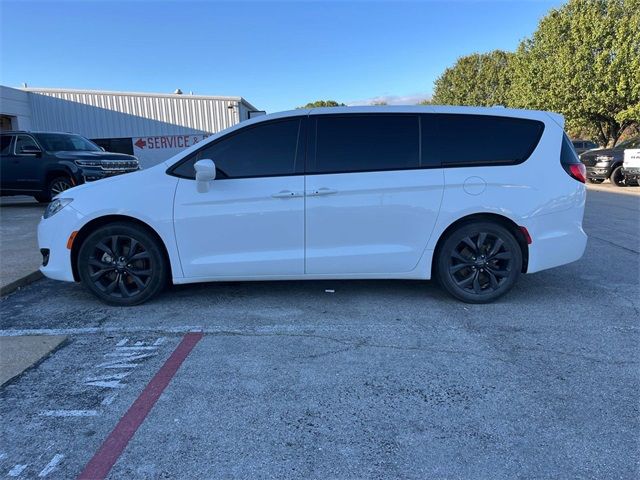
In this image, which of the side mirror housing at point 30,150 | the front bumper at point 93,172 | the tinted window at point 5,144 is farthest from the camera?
the tinted window at point 5,144

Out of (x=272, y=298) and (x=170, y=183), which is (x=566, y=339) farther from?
(x=170, y=183)

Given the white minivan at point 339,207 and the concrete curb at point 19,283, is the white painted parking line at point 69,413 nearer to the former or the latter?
the white minivan at point 339,207

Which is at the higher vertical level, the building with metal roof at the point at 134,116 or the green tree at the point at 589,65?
the green tree at the point at 589,65

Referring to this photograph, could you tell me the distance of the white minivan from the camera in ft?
13.9

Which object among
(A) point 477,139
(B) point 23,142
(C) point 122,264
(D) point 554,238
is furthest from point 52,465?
(B) point 23,142

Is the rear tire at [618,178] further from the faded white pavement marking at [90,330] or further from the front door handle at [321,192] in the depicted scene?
the faded white pavement marking at [90,330]

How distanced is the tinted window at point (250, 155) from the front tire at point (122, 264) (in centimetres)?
72

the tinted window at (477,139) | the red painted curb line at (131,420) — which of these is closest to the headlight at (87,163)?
the red painted curb line at (131,420)

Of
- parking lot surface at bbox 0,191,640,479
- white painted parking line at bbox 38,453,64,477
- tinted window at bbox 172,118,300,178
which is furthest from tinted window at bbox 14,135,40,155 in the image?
white painted parking line at bbox 38,453,64,477

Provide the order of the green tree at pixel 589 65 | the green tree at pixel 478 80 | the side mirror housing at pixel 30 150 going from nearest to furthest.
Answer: the side mirror housing at pixel 30 150 → the green tree at pixel 589 65 → the green tree at pixel 478 80

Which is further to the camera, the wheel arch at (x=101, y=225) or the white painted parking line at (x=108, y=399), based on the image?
the wheel arch at (x=101, y=225)

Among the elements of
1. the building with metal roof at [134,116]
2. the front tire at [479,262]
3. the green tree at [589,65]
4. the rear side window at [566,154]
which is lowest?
the front tire at [479,262]

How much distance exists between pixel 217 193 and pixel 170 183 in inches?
17.7

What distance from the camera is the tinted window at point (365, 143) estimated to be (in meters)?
4.30
